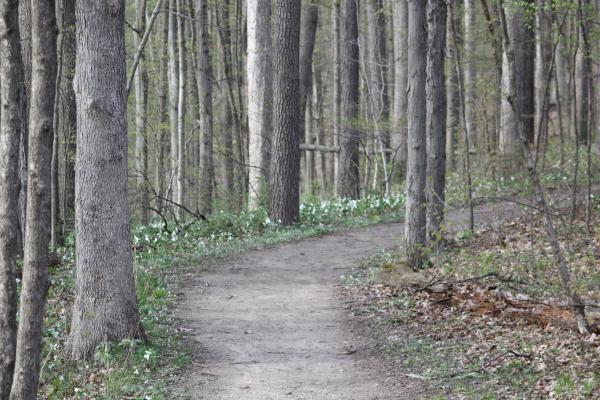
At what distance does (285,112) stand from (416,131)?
563 centimetres

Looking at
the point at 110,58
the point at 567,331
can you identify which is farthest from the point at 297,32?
the point at 567,331

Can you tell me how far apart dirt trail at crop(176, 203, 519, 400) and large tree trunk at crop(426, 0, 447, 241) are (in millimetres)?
1626

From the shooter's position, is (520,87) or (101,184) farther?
(520,87)

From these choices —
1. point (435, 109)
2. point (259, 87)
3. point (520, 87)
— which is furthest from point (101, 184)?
point (520, 87)

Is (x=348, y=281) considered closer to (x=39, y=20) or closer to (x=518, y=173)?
(x=39, y=20)

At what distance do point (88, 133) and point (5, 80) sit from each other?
59.4 inches

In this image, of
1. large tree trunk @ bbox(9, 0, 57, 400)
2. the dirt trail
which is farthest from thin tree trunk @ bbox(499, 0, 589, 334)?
large tree trunk @ bbox(9, 0, 57, 400)

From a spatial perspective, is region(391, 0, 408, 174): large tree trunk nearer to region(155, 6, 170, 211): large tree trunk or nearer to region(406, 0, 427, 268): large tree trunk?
region(155, 6, 170, 211): large tree trunk

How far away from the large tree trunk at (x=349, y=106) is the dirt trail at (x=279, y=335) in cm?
680

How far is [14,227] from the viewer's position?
6.97 m

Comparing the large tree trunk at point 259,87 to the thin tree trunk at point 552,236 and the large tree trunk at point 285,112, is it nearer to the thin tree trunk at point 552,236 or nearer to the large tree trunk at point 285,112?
the large tree trunk at point 285,112

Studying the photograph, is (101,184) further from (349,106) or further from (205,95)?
(349,106)

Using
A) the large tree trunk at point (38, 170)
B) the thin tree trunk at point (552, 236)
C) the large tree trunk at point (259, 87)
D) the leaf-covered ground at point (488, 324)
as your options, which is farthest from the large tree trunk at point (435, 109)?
the large tree trunk at point (259, 87)

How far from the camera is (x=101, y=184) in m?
8.23
